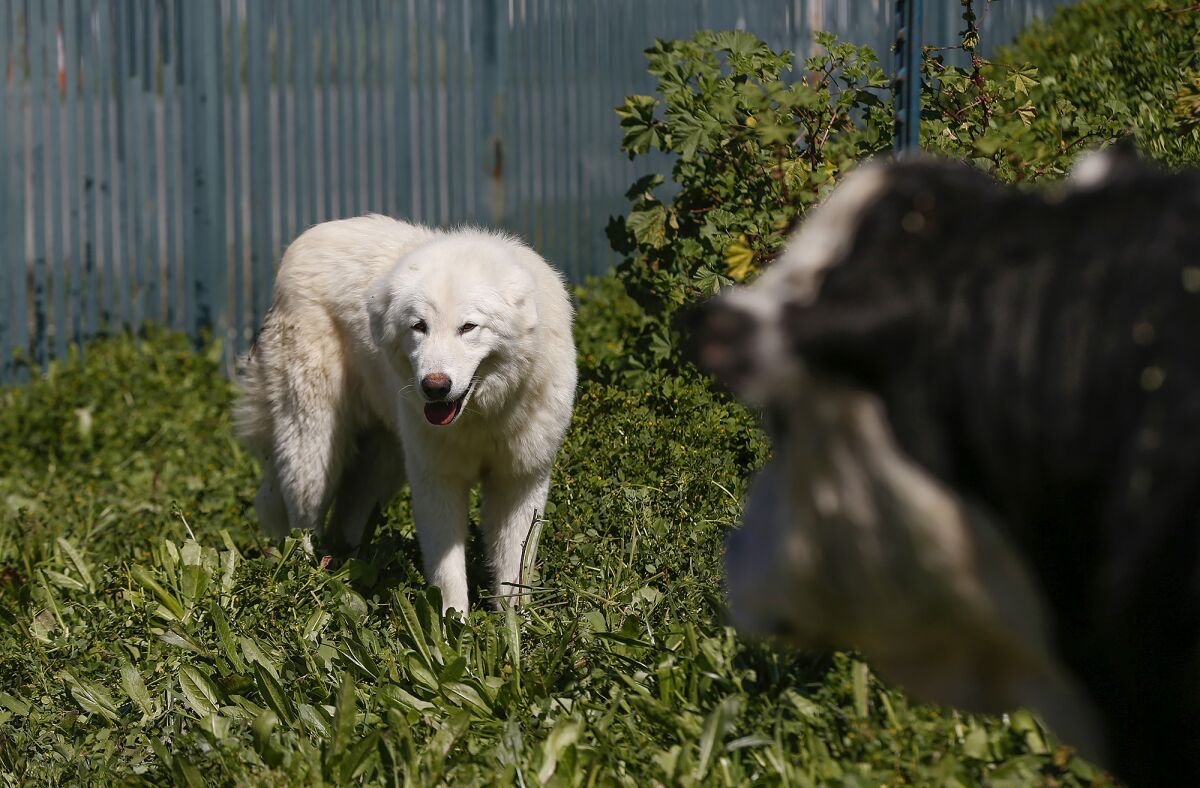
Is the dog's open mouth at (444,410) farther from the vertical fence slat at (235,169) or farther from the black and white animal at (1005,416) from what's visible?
the vertical fence slat at (235,169)

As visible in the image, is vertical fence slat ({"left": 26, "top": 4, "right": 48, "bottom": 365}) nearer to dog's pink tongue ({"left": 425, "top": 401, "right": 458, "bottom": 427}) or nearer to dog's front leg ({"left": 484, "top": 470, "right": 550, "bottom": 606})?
dog's front leg ({"left": 484, "top": 470, "right": 550, "bottom": 606})

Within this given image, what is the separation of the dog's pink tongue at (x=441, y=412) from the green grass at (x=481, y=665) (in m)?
0.60

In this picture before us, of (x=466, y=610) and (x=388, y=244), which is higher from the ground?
(x=388, y=244)

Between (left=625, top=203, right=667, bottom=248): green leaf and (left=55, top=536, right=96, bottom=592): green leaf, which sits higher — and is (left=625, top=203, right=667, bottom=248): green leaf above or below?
above

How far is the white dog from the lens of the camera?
181 inches

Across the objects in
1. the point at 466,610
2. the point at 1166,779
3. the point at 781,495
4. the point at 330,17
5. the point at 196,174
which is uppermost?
the point at 330,17

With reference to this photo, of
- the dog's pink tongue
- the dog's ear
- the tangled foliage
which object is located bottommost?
the dog's pink tongue

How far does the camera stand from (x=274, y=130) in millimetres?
9297

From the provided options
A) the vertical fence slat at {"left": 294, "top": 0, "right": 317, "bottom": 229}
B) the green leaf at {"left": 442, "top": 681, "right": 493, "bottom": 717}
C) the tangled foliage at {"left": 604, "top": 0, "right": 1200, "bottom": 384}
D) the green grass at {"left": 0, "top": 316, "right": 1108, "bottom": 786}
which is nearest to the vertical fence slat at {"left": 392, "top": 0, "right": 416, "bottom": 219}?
the vertical fence slat at {"left": 294, "top": 0, "right": 317, "bottom": 229}

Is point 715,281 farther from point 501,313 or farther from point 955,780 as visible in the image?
point 955,780

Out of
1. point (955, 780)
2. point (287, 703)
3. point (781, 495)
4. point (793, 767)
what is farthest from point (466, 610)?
point (781, 495)

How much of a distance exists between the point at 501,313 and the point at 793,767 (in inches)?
84.9

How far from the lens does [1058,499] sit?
5.61 ft

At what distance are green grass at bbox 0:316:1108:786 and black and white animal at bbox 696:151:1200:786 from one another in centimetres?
112
